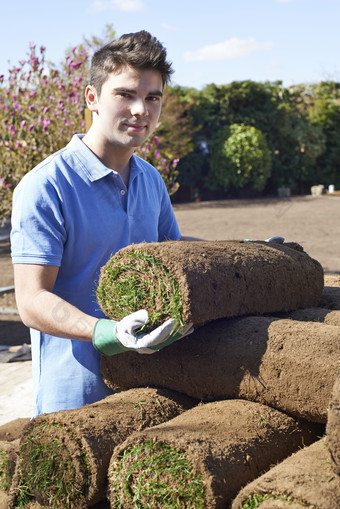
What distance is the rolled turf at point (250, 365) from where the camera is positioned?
72.6 inches

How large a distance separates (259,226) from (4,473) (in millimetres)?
13372

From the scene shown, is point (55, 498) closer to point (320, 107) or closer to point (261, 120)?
point (261, 120)

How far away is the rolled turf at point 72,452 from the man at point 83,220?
0.25m

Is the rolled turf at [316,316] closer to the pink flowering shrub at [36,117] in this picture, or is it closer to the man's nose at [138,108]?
the man's nose at [138,108]

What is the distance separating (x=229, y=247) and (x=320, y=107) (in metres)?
26.3

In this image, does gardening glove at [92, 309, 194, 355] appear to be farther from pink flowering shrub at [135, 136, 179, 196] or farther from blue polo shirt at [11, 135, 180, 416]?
pink flowering shrub at [135, 136, 179, 196]

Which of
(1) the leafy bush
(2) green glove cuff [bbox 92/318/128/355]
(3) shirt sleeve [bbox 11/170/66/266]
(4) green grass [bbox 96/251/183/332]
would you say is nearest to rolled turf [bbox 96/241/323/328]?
(4) green grass [bbox 96/251/183/332]

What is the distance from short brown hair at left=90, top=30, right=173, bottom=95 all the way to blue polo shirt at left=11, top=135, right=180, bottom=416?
36cm

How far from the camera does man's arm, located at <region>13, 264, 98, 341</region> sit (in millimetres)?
2045

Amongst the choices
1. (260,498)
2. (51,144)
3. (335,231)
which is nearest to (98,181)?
(260,498)

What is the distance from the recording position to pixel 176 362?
2160 mm

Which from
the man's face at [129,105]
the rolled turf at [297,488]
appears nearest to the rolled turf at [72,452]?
the rolled turf at [297,488]

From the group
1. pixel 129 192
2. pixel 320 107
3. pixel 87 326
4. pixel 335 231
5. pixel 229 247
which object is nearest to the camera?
pixel 87 326

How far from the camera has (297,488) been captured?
145 cm
